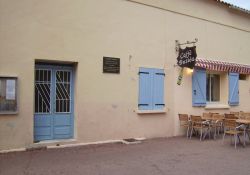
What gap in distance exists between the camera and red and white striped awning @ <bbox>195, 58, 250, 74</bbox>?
1240 cm

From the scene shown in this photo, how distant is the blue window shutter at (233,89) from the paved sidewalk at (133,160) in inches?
176

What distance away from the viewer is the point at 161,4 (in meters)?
11.5

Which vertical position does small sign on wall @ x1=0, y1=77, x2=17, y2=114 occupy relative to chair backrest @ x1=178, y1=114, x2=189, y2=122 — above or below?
above

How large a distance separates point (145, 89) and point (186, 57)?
2012mm

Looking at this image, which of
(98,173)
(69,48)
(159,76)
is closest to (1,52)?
(69,48)

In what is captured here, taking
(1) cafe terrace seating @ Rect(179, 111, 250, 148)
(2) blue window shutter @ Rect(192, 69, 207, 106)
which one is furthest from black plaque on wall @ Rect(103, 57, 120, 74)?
(2) blue window shutter @ Rect(192, 69, 207, 106)

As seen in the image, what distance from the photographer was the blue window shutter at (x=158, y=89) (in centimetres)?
1120

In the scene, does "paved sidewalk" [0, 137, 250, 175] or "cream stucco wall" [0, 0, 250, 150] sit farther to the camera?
"cream stucco wall" [0, 0, 250, 150]

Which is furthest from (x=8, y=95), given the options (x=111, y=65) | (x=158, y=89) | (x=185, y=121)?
(x=185, y=121)

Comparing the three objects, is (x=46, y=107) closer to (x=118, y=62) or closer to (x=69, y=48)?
(x=69, y=48)

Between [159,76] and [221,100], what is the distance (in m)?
4.30

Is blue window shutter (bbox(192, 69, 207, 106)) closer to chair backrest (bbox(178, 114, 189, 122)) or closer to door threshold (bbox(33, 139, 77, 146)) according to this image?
chair backrest (bbox(178, 114, 189, 122))

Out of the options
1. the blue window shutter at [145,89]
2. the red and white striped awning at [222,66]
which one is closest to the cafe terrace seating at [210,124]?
the blue window shutter at [145,89]

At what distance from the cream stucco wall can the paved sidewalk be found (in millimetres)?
893
